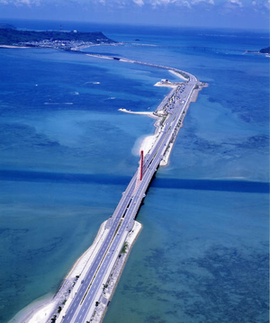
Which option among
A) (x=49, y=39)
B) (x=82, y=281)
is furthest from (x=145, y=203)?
(x=49, y=39)

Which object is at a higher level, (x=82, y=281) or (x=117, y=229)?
(x=117, y=229)

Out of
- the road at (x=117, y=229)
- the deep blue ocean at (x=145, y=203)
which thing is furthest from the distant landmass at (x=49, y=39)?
the road at (x=117, y=229)

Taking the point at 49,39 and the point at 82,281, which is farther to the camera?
the point at 49,39

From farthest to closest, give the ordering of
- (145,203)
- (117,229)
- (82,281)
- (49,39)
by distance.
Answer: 1. (49,39)
2. (145,203)
3. (117,229)
4. (82,281)

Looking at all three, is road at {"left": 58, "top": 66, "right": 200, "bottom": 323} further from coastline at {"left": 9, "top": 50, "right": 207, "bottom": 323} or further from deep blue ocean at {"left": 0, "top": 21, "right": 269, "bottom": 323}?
deep blue ocean at {"left": 0, "top": 21, "right": 269, "bottom": 323}

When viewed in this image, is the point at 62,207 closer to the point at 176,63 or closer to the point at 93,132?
the point at 93,132


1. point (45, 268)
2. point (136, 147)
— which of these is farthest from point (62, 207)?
point (136, 147)

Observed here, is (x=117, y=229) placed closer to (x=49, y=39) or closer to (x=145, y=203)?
(x=145, y=203)

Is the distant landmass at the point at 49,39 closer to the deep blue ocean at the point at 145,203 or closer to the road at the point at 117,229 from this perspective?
the deep blue ocean at the point at 145,203
